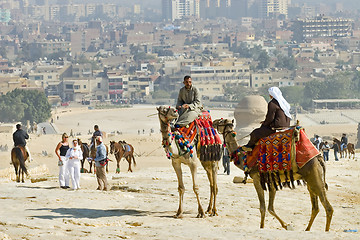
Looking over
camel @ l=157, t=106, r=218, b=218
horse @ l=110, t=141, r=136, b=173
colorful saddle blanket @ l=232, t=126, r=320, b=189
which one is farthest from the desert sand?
horse @ l=110, t=141, r=136, b=173

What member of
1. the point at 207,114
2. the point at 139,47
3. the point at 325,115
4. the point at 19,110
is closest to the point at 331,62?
the point at 139,47

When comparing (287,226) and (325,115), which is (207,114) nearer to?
(287,226)

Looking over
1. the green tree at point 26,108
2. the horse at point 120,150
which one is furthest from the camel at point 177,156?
the green tree at point 26,108

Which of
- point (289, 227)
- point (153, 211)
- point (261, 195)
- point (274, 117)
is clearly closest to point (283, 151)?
point (274, 117)

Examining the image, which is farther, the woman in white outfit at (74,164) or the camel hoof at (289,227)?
the woman in white outfit at (74,164)

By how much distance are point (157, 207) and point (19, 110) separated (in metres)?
69.4

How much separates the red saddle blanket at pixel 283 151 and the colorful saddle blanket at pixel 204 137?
1.51 metres

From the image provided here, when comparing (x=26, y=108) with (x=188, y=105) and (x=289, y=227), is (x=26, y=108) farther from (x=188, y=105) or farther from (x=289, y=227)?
A: (x=289, y=227)

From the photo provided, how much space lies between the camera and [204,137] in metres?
14.0

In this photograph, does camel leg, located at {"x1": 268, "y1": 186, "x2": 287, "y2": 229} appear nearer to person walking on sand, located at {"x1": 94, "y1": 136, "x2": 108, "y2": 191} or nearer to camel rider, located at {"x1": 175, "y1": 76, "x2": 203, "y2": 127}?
camel rider, located at {"x1": 175, "y1": 76, "x2": 203, "y2": 127}

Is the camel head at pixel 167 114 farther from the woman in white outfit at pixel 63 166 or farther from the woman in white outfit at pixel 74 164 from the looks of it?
the woman in white outfit at pixel 63 166

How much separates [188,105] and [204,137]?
539 mm

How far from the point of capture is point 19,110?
3243 inches

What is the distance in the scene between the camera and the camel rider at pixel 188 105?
45.2 feet
